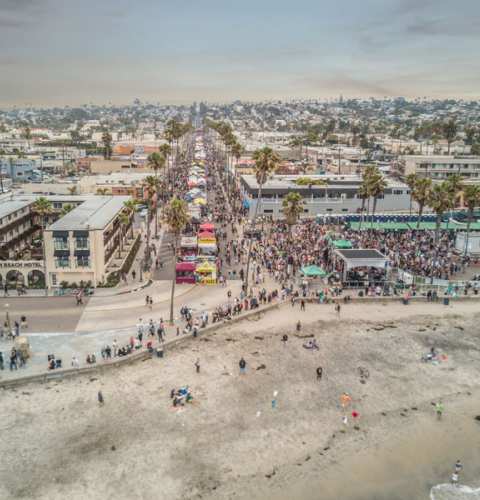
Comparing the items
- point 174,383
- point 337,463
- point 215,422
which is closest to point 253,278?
point 174,383

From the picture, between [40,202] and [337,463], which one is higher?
[40,202]

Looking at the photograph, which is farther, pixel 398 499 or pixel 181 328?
pixel 181 328

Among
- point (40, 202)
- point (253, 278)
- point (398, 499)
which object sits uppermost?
point (40, 202)

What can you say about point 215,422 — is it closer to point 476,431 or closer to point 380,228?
point 476,431

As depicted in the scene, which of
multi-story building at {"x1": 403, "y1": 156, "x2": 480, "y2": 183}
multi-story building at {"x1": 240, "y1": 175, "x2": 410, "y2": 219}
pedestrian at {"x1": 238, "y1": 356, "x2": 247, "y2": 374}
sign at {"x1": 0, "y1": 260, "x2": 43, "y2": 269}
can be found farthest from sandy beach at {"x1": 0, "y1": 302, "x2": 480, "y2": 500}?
multi-story building at {"x1": 403, "y1": 156, "x2": 480, "y2": 183}

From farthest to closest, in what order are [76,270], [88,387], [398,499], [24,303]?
[76,270], [24,303], [88,387], [398,499]

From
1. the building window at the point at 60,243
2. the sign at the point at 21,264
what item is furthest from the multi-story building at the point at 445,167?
the sign at the point at 21,264

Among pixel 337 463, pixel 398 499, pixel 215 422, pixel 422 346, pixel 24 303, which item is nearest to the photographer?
pixel 398 499
